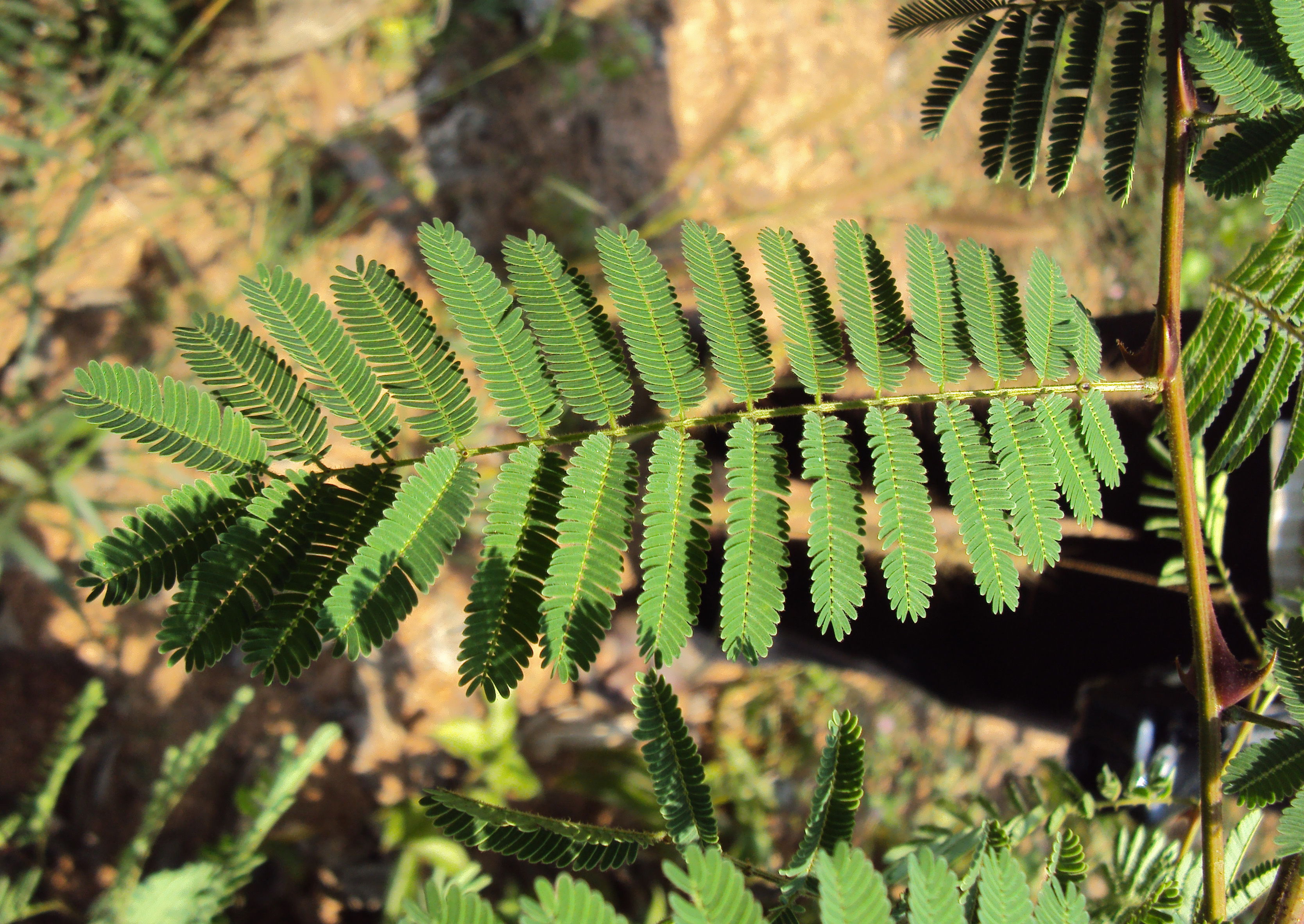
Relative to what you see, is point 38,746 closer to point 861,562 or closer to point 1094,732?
point 861,562

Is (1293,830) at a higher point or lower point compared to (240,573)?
lower

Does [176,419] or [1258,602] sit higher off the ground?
[176,419]

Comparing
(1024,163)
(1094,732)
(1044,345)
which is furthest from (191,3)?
(1094,732)

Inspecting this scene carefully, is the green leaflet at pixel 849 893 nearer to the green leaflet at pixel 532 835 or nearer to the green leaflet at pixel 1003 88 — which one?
the green leaflet at pixel 532 835

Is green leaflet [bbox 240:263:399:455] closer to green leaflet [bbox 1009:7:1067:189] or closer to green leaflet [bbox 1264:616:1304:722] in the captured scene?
green leaflet [bbox 1009:7:1067:189]

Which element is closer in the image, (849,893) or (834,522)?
(849,893)

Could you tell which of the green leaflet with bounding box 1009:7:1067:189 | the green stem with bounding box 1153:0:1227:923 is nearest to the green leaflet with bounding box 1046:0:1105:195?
the green leaflet with bounding box 1009:7:1067:189

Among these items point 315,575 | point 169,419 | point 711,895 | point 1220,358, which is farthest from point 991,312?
point 169,419

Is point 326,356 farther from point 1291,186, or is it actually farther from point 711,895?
point 1291,186
